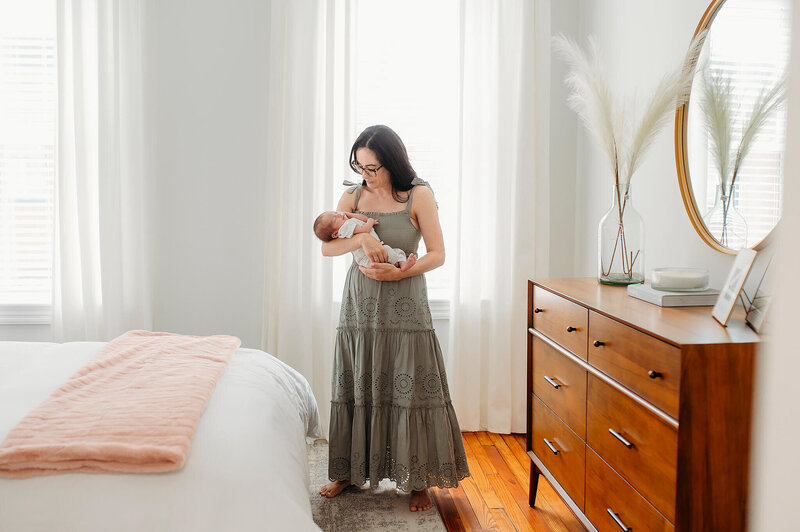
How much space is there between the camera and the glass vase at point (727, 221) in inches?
72.3

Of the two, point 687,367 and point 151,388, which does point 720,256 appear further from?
point 151,388

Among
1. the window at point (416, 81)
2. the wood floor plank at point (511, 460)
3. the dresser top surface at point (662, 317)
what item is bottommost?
the wood floor plank at point (511, 460)

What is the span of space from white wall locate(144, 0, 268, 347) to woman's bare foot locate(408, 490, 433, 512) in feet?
4.48

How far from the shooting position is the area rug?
2240mm

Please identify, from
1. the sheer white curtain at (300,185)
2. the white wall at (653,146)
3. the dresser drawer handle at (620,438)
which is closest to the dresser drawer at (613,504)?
the dresser drawer handle at (620,438)

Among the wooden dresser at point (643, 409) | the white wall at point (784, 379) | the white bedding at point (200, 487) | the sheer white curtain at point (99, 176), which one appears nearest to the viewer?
the white wall at point (784, 379)

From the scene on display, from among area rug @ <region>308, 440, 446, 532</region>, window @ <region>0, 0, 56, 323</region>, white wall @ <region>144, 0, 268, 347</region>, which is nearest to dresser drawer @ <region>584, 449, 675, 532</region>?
area rug @ <region>308, 440, 446, 532</region>

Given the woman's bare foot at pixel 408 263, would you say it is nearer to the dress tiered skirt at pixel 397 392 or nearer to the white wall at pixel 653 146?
the dress tiered skirt at pixel 397 392

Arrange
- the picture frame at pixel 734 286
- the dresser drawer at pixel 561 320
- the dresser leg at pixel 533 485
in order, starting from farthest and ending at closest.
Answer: the dresser leg at pixel 533 485 < the dresser drawer at pixel 561 320 < the picture frame at pixel 734 286

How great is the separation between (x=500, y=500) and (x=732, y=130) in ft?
5.42

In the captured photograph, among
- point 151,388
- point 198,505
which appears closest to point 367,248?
point 151,388

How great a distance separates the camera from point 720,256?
2.00 metres

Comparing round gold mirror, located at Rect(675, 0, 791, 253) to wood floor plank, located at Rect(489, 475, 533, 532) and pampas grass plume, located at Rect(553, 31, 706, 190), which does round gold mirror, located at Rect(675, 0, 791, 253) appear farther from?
wood floor plank, located at Rect(489, 475, 533, 532)

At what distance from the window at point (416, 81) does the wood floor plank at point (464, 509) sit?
1.23 m
